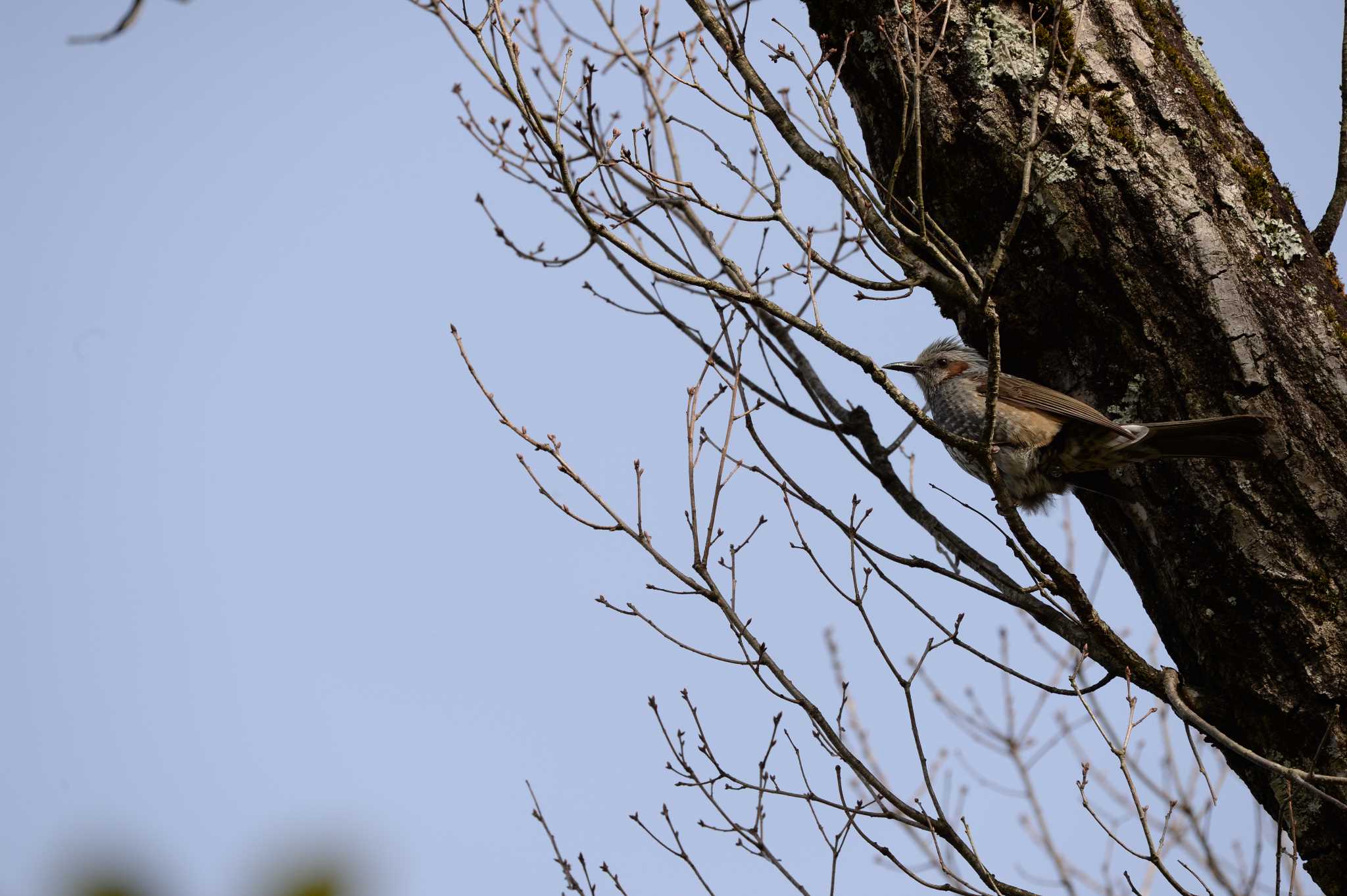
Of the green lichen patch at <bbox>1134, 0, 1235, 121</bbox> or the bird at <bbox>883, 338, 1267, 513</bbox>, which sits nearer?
the bird at <bbox>883, 338, 1267, 513</bbox>

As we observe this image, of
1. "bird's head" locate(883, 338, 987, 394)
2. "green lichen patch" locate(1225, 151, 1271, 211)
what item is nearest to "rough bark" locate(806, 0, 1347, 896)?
"green lichen patch" locate(1225, 151, 1271, 211)

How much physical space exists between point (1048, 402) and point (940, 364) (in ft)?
4.06

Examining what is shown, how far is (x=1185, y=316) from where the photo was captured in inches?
122

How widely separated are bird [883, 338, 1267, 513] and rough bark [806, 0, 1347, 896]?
0.19ft

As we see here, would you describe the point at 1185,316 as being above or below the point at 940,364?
below

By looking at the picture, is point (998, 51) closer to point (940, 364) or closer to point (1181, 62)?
point (1181, 62)

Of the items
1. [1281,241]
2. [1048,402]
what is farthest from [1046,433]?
[1281,241]

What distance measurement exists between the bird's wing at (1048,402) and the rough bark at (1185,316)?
0.17ft

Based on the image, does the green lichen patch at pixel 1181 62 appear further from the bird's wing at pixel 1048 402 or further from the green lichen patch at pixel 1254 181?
the bird's wing at pixel 1048 402

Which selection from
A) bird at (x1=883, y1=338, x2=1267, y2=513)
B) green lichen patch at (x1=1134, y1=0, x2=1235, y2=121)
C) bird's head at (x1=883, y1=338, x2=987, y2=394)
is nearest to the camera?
bird at (x1=883, y1=338, x2=1267, y2=513)

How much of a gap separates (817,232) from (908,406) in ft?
6.24

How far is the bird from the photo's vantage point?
10.0 ft

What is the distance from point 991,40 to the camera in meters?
3.42

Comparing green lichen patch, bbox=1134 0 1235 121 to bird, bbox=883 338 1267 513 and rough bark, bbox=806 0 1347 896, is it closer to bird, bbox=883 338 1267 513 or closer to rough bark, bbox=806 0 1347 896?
rough bark, bbox=806 0 1347 896
